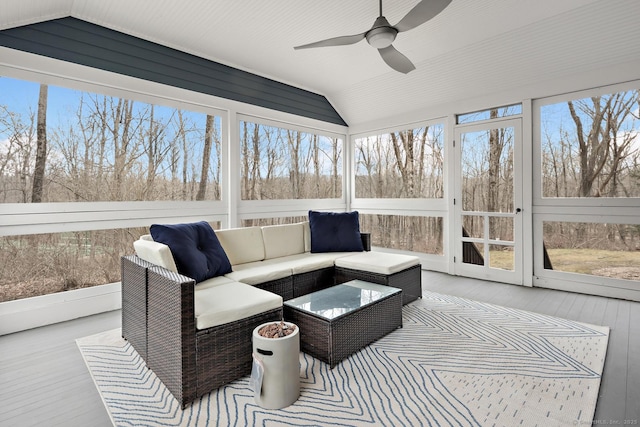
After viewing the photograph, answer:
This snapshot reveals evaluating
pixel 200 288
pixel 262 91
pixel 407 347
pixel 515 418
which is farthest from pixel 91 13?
pixel 515 418

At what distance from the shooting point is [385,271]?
3178mm

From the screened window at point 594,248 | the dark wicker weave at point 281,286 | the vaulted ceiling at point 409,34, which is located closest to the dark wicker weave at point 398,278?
the dark wicker weave at point 281,286

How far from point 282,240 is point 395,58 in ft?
7.49

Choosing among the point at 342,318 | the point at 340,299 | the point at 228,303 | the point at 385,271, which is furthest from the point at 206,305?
the point at 385,271

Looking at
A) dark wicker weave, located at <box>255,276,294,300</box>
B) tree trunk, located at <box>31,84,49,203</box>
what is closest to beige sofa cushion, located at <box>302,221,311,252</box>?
dark wicker weave, located at <box>255,276,294,300</box>

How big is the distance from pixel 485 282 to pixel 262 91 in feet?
13.8

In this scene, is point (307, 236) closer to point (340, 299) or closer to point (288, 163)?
point (340, 299)

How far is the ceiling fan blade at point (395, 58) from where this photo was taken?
9.94 ft

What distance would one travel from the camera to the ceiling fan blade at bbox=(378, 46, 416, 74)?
3.03 meters

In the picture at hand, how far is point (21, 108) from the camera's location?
303cm

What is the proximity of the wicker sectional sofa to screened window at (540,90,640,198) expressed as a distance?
2.39 metres

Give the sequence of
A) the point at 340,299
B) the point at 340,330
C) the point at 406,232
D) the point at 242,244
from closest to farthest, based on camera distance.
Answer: the point at 340,330, the point at 340,299, the point at 242,244, the point at 406,232

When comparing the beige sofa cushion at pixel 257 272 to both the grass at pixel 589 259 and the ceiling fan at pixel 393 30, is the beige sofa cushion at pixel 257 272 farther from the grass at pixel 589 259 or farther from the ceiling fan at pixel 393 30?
the grass at pixel 589 259

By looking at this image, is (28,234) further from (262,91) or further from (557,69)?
(557,69)
